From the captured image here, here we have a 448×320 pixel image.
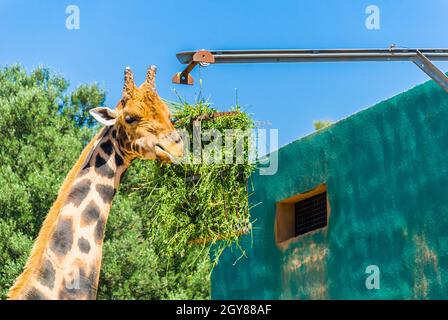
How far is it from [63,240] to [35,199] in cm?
1592

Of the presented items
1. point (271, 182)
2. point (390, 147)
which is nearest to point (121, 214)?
point (271, 182)

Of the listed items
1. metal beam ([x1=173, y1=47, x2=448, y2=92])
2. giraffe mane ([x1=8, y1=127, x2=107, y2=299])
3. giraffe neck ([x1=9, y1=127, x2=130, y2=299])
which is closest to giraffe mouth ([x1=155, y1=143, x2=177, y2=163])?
giraffe neck ([x1=9, y1=127, x2=130, y2=299])

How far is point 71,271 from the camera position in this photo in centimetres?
784

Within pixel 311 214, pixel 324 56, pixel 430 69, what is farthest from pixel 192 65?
pixel 311 214

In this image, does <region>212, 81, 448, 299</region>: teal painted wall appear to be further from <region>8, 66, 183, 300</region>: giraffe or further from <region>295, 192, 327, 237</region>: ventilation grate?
<region>8, 66, 183, 300</region>: giraffe

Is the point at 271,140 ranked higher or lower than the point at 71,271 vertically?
higher

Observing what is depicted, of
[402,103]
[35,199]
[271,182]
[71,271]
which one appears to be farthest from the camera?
[35,199]

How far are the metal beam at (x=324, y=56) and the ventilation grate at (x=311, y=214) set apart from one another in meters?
5.55

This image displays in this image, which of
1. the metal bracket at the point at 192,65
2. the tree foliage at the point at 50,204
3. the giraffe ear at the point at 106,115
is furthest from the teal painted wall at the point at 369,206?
the tree foliage at the point at 50,204

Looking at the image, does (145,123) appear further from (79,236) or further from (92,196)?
(79,236)

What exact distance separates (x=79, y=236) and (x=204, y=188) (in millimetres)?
2686

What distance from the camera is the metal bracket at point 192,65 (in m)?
8.41

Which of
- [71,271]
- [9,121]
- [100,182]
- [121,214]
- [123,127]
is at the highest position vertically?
[9,121]

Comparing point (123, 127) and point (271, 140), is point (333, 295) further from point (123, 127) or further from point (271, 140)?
point (123, 127)
